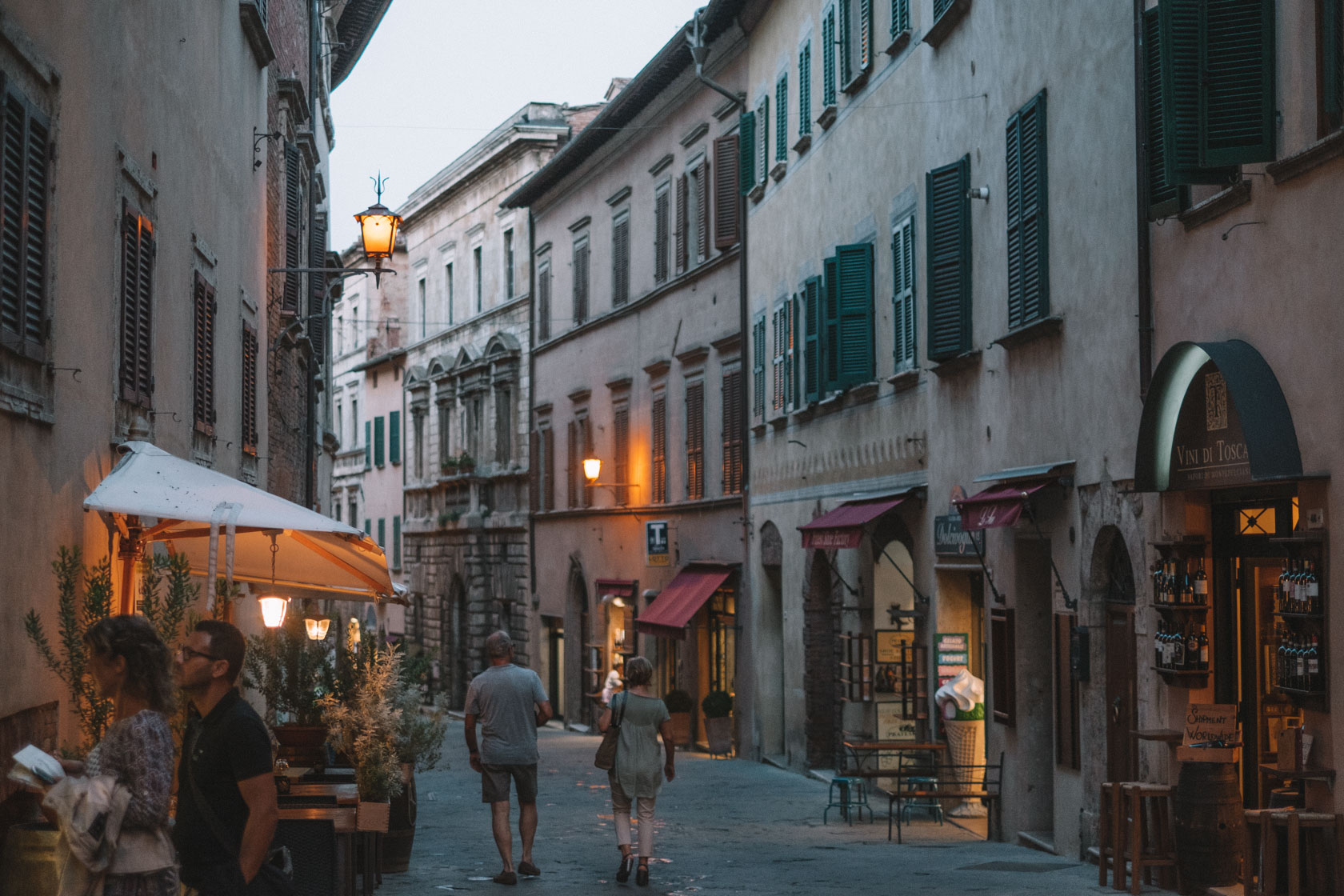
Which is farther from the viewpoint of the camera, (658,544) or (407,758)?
(658,544)

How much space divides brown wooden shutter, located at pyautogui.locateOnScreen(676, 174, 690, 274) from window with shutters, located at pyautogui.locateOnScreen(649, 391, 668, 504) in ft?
7.79

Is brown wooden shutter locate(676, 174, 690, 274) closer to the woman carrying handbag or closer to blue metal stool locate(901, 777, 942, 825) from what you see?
blue metal stool locate(901, 777, 942, 825)

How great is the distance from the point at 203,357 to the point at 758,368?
40.3 ft

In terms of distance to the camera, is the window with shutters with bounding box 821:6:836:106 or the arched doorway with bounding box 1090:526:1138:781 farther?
the window with shutters with bounding box 821:6:836:106

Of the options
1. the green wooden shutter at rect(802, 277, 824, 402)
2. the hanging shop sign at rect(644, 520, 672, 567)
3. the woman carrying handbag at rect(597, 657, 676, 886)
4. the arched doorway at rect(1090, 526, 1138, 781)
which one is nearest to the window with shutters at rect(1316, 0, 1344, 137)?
the arched doorway at rect(1090, 526, 1138, 781)

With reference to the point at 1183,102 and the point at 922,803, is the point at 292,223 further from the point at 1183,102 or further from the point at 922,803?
the point at 1183,102

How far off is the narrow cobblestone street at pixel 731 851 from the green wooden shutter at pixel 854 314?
15.9ft

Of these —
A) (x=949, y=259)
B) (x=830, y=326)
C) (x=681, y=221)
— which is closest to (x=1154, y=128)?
(x=949, y=259)

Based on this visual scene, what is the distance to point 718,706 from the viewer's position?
91.0 ft

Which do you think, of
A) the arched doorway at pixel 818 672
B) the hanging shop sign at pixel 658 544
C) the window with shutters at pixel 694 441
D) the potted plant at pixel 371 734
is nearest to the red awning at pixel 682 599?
the hanging shop sign at pixel 658 544

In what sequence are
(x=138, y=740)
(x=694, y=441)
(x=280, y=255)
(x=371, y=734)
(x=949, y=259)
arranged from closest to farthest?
(x=138, y=740), (x=371, y=734), (x=949, y=259), (x=280, y=255), (x=694, y=441)

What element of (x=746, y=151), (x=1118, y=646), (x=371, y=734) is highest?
(x=746, y=151)

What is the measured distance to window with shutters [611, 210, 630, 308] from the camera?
34344 mm

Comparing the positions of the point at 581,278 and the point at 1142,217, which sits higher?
the point at 581,278
